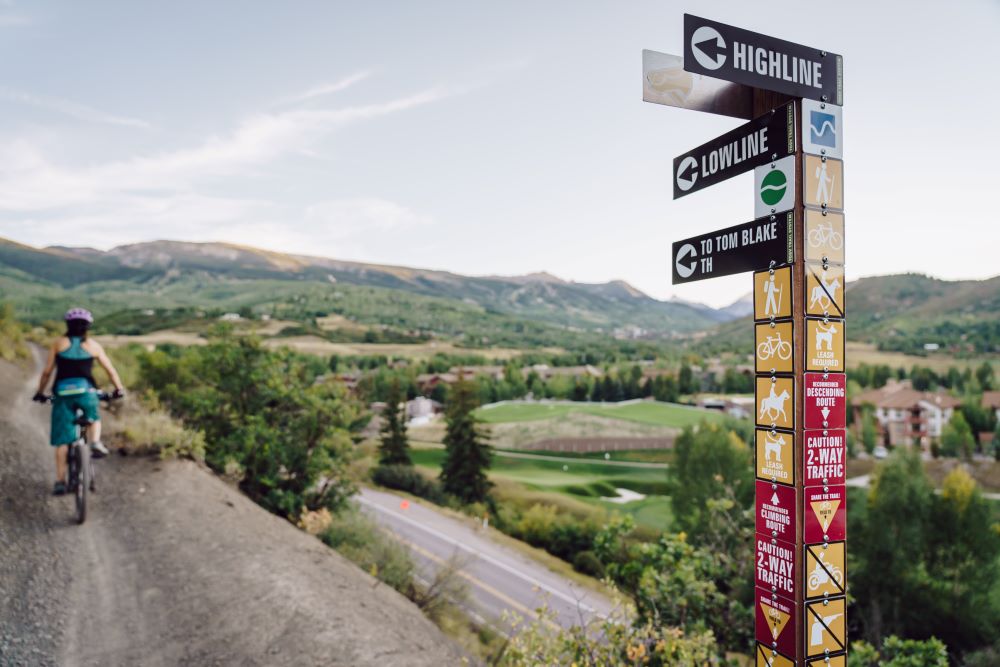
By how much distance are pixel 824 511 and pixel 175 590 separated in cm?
510

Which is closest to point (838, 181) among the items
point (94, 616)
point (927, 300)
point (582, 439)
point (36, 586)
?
point (94, 616)

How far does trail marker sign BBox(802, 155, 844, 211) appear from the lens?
2.96 meters

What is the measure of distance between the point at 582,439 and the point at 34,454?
3619 cm

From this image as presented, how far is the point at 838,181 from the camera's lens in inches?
120

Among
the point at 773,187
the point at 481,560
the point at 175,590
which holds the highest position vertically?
the point at 773,187

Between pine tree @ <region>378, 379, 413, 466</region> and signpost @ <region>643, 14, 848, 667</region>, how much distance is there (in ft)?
107

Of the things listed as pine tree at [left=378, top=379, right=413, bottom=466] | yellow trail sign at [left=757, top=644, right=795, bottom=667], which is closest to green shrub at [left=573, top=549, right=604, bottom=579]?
pine tree at [left=378, top=379, right=413, bottom=466]

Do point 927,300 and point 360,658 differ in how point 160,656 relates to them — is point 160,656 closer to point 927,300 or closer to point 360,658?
point 360,658

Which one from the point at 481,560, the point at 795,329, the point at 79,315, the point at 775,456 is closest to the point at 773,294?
the point at 795,329

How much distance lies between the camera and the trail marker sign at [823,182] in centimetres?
296

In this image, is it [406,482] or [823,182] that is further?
[406,482]

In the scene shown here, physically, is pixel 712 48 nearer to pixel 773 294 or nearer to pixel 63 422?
pixel 773 294

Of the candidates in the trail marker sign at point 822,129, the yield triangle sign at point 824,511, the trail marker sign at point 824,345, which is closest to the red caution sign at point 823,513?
the yield triangle sign at point 824,511

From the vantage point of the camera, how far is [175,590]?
5.21 m
